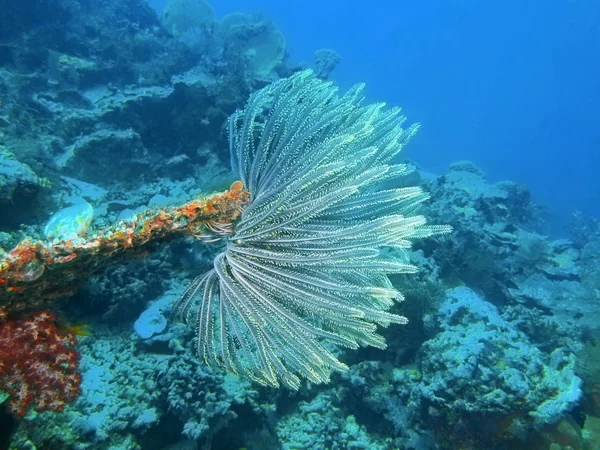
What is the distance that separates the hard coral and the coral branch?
181 millimetres

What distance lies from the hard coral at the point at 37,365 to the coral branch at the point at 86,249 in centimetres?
18

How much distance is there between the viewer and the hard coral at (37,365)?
268cm

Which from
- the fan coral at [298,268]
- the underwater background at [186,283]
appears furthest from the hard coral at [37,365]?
the fan coral at [298,268]

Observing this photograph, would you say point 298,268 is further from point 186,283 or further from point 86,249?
point 186,283

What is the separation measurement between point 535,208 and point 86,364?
72.2 feet

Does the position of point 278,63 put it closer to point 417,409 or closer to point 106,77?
point 106,77

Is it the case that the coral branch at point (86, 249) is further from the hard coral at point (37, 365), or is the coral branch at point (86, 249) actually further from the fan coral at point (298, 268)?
the fan coral at point (298, 268)

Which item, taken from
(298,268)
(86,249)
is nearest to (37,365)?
(86,249)

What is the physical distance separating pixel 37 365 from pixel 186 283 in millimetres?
2738

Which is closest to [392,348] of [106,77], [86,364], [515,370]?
[515,370]

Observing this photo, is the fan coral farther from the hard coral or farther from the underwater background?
the hard coral

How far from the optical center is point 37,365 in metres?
2.81

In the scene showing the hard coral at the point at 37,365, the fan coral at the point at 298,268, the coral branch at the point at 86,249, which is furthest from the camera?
the fan coral at the point at 298,268

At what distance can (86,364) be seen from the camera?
4.00m
